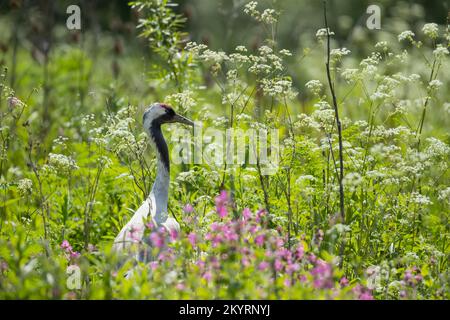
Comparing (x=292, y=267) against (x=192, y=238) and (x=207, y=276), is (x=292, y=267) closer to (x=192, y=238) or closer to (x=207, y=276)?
(x=207, y=276)

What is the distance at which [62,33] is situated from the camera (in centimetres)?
1467

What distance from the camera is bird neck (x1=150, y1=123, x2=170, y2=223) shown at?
588 centimetres

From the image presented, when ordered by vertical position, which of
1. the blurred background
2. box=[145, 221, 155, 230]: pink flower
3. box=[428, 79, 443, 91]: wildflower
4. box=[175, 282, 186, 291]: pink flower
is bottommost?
box=[175, 282, 186, 291]: pink flower

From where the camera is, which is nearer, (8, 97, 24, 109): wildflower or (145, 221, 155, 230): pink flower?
(145, 221, 155, 230): pink flower

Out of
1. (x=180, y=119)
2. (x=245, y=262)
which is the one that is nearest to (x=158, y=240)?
(x=245, y=262)

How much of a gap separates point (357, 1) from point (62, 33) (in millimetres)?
5917

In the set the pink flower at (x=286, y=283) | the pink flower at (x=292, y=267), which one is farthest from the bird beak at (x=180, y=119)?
the pink flower at (x=286, y=283)

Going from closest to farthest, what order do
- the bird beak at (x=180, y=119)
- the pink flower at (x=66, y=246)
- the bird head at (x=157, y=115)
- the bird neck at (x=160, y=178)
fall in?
the pink flower at (x=66, y=246) → the bird neck at (x=160, y=178) → the bird head at (x=157, y=115) → the bird beak at (x=180, y=119)

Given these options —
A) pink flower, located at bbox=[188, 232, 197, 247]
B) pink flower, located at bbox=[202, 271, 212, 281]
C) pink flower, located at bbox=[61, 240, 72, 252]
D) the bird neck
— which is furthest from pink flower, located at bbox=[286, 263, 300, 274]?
pink flower, located at bbox=[61, 240, 72, 252]

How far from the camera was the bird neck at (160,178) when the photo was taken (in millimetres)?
5875

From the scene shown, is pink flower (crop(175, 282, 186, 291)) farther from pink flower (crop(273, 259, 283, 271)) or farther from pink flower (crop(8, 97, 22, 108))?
pink flower (crop(8, 97, 22, 108))

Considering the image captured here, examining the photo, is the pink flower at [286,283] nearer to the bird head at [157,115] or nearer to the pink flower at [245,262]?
the pink flower at [245,262]

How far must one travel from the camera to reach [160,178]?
19.8 feet

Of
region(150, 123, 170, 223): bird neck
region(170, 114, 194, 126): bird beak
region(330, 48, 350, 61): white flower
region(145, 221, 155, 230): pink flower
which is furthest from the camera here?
region(170, 114, 194, 126): bird beak
